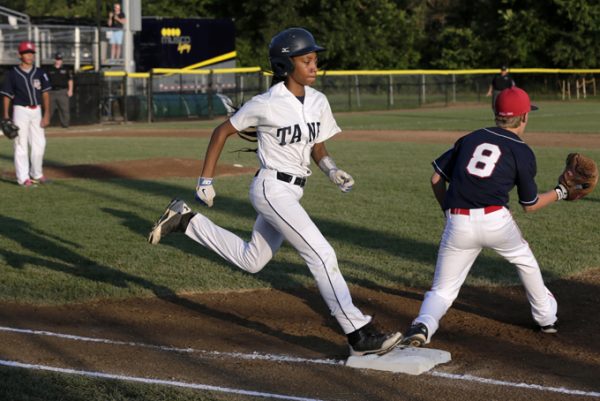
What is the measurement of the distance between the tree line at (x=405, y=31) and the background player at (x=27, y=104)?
38.8m

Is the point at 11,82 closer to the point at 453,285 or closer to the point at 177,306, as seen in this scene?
the point at 177,306

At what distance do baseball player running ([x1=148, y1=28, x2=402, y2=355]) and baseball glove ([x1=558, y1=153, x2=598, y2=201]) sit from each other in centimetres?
140

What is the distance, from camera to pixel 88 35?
33.8 meters

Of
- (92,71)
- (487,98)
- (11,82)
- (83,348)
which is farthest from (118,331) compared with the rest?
(487,98)

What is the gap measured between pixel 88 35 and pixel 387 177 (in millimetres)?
20880

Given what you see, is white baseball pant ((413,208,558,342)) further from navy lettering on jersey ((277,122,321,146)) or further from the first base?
navy lettering on jersey ((277,122,321,146))

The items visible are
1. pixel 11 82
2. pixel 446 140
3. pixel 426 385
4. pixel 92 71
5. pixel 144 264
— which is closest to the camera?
pixel 426 385

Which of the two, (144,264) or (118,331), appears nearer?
(118,331)

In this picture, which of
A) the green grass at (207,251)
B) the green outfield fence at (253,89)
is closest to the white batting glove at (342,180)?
the green grass at (207,251)

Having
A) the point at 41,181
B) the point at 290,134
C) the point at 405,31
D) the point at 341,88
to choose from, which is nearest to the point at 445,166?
the point at 290,134

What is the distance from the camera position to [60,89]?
1090 inches

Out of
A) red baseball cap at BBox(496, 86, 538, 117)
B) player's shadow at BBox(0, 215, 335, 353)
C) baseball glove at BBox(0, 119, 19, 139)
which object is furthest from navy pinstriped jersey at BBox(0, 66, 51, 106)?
red baseball cap at BBox(496, 86, 538, 117)

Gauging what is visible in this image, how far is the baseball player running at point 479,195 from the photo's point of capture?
229 inches

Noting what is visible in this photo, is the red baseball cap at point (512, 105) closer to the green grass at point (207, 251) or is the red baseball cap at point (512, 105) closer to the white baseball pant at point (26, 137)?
the green grass at point (207, 251)
